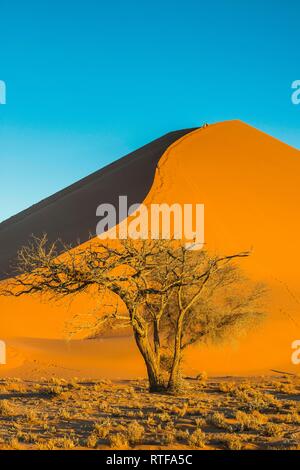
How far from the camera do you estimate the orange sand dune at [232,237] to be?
2302 centimetres

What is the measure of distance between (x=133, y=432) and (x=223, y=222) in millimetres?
32464

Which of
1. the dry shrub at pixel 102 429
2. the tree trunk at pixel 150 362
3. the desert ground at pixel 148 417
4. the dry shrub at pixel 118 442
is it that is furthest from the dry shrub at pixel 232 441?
the tree trunk at pixel 150 362

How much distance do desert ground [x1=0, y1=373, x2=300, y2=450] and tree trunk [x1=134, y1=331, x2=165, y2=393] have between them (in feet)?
1.17

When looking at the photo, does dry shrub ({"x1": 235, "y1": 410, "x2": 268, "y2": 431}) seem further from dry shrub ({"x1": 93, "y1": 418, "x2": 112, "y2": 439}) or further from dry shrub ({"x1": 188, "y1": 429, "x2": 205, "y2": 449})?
dry shrub ({"x1": 93, "y1": 418, "x2": 112, "y2": 439})

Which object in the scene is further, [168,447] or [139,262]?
[139,262]

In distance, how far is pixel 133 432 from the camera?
8.24m

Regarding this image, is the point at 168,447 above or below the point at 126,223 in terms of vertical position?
below

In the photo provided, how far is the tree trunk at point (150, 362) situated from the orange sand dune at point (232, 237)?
575cm

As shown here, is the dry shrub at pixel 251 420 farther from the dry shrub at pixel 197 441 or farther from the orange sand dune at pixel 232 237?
the orange sand dune at pixel 232 237

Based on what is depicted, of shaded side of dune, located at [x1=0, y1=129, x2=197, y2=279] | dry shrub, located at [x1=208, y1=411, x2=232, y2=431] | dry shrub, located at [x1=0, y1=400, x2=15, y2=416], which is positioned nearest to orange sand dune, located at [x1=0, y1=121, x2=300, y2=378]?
shaded side of dune, located at [x1=0, y1=129, x2=197, y2=279]

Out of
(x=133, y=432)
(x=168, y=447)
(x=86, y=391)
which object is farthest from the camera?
(x=86, y=391)

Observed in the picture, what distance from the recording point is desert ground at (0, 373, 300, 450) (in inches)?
313
